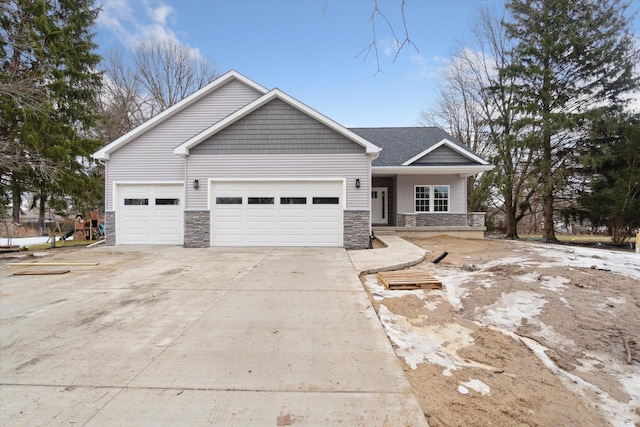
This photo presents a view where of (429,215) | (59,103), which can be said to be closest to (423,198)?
(429,215)

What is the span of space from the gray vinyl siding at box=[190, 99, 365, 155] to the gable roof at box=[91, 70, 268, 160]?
265 cm

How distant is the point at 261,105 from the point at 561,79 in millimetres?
17455

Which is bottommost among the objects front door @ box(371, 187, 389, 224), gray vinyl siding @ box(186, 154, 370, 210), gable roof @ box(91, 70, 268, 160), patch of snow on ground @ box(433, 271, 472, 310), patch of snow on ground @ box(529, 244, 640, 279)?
patch of snow on ground @ box(433, 271, 472, 310)

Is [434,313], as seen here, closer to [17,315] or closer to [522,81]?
[17,315]

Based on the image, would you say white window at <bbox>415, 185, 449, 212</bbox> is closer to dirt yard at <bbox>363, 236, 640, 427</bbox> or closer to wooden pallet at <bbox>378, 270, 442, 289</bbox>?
dirt yard at <bbox>363, 236, 640, 427</bbox>

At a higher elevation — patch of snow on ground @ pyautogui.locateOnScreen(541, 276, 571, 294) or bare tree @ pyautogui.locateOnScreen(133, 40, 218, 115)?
bare tree @ pyautogui.locateOnScreen(133, 40, 218, 115)

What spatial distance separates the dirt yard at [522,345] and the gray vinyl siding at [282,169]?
15.6ft

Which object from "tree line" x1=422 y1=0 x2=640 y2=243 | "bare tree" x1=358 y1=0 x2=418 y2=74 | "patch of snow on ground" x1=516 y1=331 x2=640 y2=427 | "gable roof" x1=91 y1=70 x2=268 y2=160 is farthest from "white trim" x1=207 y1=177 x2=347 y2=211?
"tree line" x1=422 y1=0 x2=640 y2=243

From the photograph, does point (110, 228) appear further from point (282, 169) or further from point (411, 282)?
point (411, 282)

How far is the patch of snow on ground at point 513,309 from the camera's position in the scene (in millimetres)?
4227

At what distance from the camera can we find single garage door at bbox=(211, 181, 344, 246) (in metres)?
10.7

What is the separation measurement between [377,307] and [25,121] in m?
18.5

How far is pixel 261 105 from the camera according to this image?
34.7 feet

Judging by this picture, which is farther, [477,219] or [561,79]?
[561,79]
